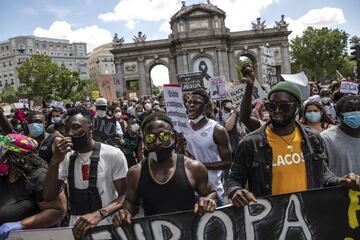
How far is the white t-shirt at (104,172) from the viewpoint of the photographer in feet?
12.8

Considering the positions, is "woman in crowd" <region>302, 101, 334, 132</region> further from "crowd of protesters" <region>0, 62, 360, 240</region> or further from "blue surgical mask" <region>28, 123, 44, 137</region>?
"blue surgical mask" <region>28, 123, 44, 137</region>

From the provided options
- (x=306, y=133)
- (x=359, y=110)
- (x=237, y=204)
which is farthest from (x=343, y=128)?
(x=237, y=204)

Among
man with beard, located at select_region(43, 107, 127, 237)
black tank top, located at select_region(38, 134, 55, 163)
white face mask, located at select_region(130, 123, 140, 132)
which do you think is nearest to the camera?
man with beard, located at select_region(43, 107, 127, 237)

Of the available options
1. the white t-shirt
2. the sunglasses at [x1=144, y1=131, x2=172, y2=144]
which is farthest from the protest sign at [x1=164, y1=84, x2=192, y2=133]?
the sunglasses at [x1=144, y1=131, x2=172, y2=144]

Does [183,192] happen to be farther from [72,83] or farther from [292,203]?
[72,83]

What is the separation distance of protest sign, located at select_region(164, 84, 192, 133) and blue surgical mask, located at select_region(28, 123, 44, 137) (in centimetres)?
174

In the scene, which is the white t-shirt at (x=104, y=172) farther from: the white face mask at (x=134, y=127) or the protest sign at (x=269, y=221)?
the white face mask at (x=134, y=127)

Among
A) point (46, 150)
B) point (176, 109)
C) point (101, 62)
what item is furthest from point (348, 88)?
point (101, 62)

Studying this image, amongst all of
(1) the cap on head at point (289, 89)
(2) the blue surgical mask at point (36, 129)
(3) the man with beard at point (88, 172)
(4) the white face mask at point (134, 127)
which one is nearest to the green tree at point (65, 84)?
(4) the white face mask at point (134, 127)

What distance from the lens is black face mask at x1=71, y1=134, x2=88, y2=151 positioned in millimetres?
3941

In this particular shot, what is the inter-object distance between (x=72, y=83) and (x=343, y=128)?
78021 millimetres

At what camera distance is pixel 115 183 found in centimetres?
392

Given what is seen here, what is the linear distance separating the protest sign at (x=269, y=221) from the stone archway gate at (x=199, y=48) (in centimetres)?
5612

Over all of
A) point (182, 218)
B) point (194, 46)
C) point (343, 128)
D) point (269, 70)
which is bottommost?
point (182, 218)
